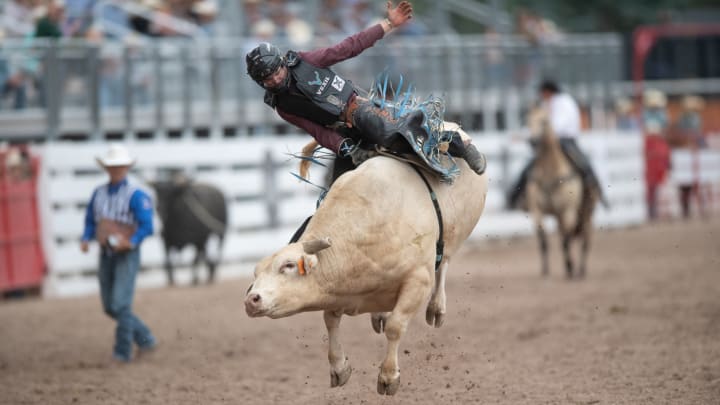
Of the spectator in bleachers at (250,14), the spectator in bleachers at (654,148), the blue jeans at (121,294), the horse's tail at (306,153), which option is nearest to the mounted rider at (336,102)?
the horse's tail at (306,153)

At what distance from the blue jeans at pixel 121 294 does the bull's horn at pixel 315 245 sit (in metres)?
3.37

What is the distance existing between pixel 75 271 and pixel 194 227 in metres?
1.58

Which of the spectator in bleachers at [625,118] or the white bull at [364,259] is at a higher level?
the spectator in bleachers at [625,118]

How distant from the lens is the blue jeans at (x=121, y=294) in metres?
8.63

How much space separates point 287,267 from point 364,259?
0.49 meters

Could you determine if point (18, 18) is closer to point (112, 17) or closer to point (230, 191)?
point (112, 17)

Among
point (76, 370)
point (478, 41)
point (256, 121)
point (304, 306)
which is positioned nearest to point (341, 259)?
point (304, 306)

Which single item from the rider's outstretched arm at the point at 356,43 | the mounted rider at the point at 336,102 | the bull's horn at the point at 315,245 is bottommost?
the bull's horn at the point at 315,245

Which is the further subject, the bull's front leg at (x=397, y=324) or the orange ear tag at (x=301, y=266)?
the bull's front leg at (x=397, y=324)

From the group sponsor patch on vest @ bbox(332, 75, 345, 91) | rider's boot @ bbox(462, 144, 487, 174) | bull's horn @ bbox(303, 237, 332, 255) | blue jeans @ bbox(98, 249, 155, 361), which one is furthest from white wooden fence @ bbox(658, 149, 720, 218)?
bull's horn @ bbox(303, 237, 332, 255)

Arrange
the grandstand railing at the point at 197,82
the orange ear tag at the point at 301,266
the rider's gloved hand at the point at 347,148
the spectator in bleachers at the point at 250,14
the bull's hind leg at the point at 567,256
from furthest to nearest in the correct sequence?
1. the spectator in bleachers at the point at 250,14
2. the bull's hind leg at the point at 567,256
3. the grandstand railing at the point at 197,82
4. the rider's gloved hand at the point at 347,148
5. the orange ear tag at the point at 301,266

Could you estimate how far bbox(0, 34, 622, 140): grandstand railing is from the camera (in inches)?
504

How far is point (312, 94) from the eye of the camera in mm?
6281

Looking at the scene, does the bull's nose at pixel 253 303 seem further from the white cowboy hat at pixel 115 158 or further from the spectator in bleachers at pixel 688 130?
the spectator in bleachers at pixel 688 130
